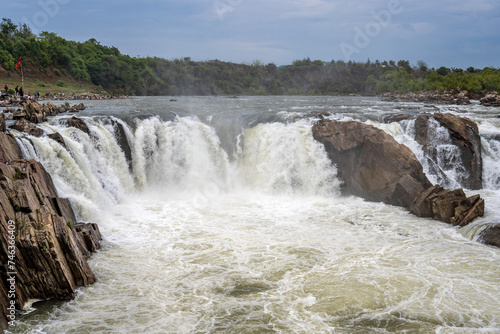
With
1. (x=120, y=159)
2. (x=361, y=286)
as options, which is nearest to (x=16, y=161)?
(x=120, y=159)

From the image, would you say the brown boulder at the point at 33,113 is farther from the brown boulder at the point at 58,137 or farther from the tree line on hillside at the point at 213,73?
the tree line on hillside at the point at 213,73

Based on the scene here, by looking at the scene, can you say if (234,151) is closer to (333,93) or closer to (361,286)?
(361,286)

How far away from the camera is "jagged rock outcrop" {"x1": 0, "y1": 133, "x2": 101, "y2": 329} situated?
8.41 metres

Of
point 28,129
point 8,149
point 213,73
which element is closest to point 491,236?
point 8,149

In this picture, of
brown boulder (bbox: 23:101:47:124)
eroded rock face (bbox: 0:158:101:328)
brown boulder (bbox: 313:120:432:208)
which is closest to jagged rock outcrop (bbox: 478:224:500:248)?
brown boulder (bbox: 313:120:432:208)

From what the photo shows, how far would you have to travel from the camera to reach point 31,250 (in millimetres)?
8680

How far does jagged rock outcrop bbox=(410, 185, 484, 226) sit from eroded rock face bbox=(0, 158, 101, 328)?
435 inches

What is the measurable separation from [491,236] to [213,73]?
276 ft

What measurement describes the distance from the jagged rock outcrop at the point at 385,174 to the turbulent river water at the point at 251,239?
1.77ft

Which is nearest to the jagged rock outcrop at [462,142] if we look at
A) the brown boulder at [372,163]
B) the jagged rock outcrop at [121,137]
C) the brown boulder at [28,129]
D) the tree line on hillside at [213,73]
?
the brown boulder at [372,163]

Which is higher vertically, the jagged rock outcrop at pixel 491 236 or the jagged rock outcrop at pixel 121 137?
the jagged rock outcrop at pixel 121 137

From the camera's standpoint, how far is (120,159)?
60.0ft

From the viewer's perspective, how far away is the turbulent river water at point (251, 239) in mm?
8539

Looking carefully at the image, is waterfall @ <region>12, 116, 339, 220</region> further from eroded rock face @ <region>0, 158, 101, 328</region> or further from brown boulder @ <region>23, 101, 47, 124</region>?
eroded rock face @ <region>0, 158, 101, 328</region>
